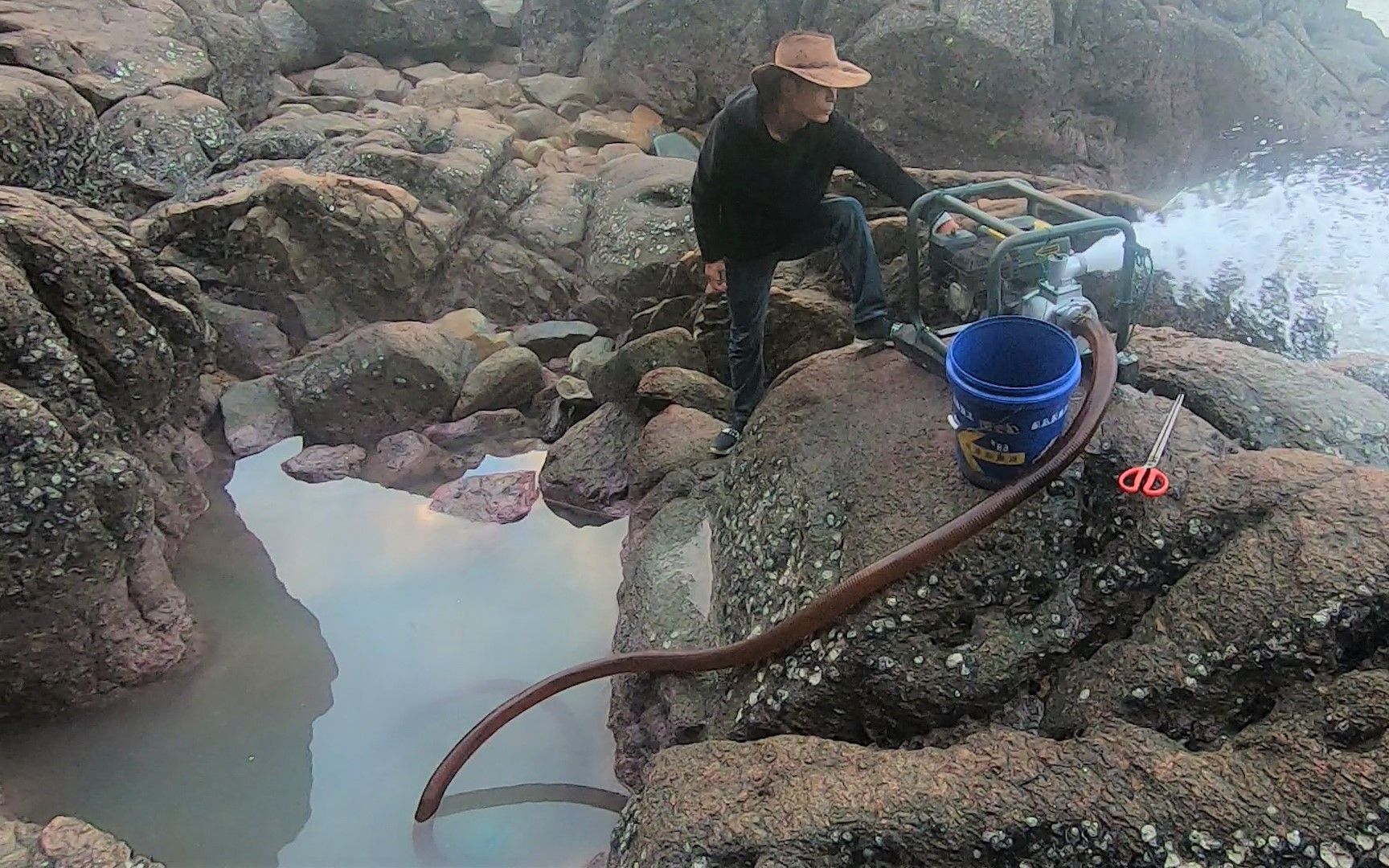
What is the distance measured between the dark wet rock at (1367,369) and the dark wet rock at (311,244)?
5040 millimetres

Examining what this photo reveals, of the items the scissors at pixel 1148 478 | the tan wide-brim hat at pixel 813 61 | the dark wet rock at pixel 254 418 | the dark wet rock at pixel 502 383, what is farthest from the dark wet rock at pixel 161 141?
the scissors at pixel 1148 478

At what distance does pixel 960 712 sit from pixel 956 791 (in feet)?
1.05

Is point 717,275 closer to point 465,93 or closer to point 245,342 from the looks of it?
point 245,342

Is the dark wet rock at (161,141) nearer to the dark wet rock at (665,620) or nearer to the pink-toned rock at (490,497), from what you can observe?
the pink-toned rock at (490,497)

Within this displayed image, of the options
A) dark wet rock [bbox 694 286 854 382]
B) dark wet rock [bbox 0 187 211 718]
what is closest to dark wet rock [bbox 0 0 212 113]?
dark wet rock [bbox 0 187 211 718]

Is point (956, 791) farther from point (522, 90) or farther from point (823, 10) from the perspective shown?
point (522, 90)

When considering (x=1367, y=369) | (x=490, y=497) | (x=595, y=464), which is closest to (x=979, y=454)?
(x=1367, y=369)

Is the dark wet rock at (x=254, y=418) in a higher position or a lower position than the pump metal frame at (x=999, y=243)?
lower

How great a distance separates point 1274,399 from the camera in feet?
9.77

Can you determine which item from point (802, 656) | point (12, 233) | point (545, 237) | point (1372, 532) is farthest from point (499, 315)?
point (1372, 532)

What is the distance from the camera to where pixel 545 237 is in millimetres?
6980

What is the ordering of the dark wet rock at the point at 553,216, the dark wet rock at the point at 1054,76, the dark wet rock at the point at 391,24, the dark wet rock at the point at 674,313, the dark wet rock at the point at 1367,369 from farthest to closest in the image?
the dark wet rock at the point at 391,24 < the dark wet rock at the point at 1054,76 < the dark wet rock at the point at 553,216 < the dark wet rock at the point at 674,313 < the dark wet rock at the point at 1367,369

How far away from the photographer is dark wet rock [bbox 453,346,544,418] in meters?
5.60

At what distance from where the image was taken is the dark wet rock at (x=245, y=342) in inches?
233
